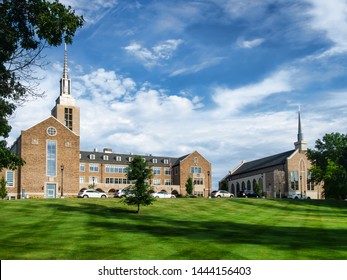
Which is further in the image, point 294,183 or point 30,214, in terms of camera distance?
point 294,183

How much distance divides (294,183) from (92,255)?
281 feet

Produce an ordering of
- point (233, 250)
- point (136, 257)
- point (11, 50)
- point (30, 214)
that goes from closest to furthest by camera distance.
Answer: point (136, 257), point (233, 250), point (11, 50), point (30, 214)

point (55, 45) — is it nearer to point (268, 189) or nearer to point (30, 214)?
point (30, 214)

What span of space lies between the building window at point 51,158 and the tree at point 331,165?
47910 millimetres

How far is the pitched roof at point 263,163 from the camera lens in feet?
329

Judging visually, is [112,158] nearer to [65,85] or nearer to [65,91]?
[65,91]

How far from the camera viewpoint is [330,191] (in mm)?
80750

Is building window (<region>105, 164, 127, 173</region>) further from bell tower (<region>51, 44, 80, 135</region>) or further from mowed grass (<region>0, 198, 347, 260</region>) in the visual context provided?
mowed grass (<region>0, 198, 347, 260</region>)

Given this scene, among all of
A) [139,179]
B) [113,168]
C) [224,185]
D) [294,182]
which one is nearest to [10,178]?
[113,168]

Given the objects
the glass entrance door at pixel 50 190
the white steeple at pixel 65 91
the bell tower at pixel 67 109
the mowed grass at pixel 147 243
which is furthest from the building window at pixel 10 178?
the mowed grass at pixel 147 243

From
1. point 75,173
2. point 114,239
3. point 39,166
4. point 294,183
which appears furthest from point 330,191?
point 114,239

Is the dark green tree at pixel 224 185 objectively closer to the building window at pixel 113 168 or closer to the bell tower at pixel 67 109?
the building window at pixel 113 168

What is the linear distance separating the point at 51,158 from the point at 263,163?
59523mm

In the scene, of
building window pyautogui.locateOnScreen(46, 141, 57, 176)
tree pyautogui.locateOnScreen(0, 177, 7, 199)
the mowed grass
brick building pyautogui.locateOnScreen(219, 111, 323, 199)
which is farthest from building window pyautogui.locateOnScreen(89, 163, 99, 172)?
the mowed grass
